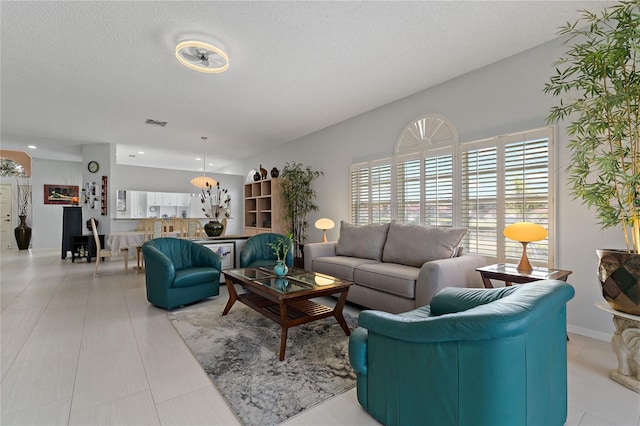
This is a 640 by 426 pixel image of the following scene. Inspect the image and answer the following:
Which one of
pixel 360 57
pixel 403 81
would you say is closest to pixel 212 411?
pixel 360 57

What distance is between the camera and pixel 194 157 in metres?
8.80

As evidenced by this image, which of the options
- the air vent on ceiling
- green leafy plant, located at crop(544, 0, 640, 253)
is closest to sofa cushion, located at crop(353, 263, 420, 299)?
green leafy plant, located at crop(544, 0, 640, 253)

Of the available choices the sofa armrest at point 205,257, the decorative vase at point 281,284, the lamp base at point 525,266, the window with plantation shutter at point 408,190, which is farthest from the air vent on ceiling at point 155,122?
the lamp base at point 525,266

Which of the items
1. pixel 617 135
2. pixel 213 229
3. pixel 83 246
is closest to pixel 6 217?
pixel 83 246

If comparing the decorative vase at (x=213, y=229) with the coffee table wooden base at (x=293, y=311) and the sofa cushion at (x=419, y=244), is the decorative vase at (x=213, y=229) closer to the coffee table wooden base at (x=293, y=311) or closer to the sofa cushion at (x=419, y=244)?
the coffee table wooden base at (x=293, y=311)

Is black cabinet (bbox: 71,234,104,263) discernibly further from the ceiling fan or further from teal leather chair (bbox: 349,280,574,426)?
teal leather chair (bbox: 349,280,574,426)

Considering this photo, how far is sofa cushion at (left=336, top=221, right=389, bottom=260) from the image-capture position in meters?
3.94

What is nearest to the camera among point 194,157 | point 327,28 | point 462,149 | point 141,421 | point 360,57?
point 141,421

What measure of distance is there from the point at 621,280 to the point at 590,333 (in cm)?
114

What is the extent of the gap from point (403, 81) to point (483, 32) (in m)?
1.09

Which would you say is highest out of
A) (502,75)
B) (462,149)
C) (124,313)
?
(502,75)

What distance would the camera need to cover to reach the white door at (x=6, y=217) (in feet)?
29.8

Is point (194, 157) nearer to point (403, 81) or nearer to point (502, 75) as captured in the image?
point (403, 81)

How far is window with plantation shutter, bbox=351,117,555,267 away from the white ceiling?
89cm
